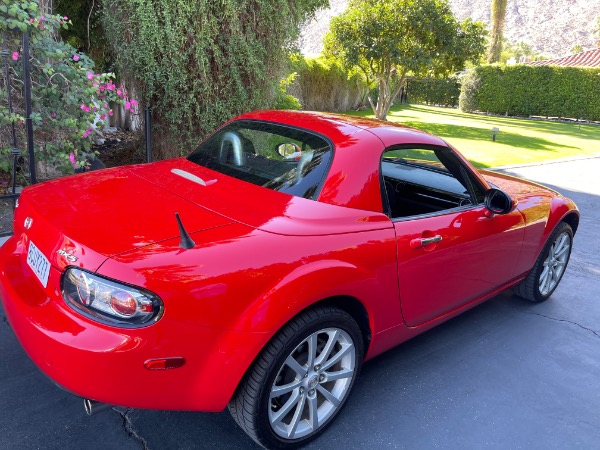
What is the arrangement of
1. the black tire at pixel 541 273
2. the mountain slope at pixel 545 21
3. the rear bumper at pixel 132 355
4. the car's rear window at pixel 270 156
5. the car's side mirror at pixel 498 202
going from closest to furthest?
the rear bumper at pixel 132 355 → the car's rear window at pixel 270 156 → the car's side mirror at pixel 498 202 → the black tire at pixel 541 273 → the mountain slope at pixel 545 21

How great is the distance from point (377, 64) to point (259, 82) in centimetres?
1156

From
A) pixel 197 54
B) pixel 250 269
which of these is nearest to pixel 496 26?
pixel 197 54

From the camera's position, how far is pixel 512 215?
336 centimetres

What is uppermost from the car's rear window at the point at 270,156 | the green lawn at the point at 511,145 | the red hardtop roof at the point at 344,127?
the red hardtop roof at the point at 344,127

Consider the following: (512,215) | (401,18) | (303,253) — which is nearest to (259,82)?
(512,215)

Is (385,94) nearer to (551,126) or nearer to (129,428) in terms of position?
(551,126)

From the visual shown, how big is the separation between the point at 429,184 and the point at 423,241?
3.53ft

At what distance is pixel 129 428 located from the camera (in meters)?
2.38

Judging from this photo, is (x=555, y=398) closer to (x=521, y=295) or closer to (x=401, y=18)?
(x=521, y=295)

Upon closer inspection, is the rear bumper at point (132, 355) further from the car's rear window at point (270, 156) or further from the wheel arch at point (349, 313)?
the car's rear window at point (270, 156)

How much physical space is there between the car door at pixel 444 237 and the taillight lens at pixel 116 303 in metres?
1.32

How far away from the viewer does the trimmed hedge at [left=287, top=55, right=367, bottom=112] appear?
896 inches

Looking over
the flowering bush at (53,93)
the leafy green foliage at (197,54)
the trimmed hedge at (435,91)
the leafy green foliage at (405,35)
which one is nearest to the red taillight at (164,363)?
the flowering bush at (53,93)

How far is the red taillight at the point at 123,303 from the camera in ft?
5.90
